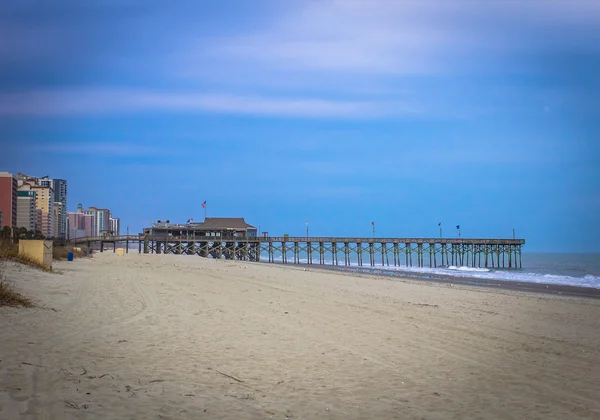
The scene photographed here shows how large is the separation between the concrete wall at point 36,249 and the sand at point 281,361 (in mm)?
8393

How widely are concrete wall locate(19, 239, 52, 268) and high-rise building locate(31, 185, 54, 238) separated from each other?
146531 mm

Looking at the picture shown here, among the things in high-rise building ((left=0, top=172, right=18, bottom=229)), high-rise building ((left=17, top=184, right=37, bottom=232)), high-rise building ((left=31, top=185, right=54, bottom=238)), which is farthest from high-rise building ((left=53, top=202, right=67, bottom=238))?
high-rise building ((left=0, top=172, right=18, bottom=229))

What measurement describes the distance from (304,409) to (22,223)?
154785 mm

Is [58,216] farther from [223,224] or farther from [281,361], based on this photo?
[281,361]

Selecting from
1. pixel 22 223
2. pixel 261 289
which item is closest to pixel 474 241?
pixel 261 289

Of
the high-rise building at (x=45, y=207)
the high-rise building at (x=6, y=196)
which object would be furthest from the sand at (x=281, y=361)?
the high-rise building at (x=45, y=207)

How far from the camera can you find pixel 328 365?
296 inches

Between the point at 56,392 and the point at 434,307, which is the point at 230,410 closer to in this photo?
the point at 56,392

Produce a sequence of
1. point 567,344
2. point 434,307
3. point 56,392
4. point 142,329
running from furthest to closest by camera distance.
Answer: point 434,307 < point 567,344 < point 142,329 < point 56,392

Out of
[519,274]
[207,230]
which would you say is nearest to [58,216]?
[207,230]

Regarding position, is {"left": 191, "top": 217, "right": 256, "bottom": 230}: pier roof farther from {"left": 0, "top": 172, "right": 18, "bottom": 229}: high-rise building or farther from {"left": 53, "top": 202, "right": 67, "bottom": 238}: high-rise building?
{"left": 53, "top": 202, "right": 67, "bottom": 238}: high-rise building

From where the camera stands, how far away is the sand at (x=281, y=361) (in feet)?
17.7

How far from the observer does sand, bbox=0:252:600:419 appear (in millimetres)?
5383

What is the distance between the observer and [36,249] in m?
21.4
